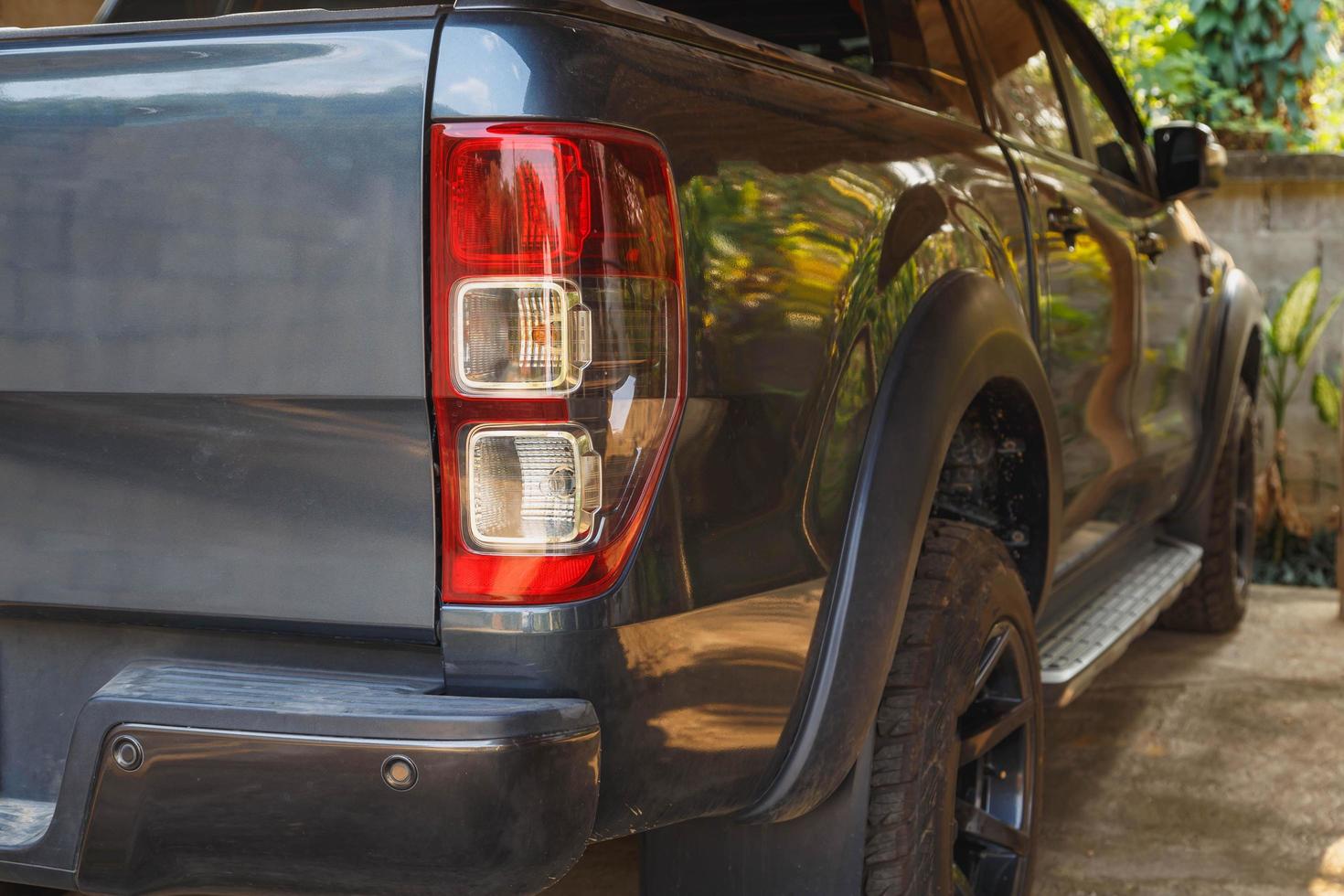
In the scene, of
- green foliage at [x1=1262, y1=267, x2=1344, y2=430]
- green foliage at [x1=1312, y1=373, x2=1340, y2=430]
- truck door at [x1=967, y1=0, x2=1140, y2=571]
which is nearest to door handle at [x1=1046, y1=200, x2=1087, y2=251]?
truck door at [x1=967, y1=0, x2=1140, y2=571]

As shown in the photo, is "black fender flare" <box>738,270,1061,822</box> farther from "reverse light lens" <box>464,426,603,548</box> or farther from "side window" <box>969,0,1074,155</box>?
"side window" <box>969,0,1074,155</box>

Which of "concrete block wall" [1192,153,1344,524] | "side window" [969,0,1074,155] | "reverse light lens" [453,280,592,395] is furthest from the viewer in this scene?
"concrete block wall" [1192,153,1344,524]

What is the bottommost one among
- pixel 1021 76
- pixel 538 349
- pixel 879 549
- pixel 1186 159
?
pixel 879 549

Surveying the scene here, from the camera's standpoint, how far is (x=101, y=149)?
4.75ft

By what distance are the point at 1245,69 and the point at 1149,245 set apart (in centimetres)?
412

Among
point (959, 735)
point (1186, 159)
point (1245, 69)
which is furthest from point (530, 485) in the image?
point (1245, 69)

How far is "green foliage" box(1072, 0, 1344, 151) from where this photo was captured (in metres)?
6.82

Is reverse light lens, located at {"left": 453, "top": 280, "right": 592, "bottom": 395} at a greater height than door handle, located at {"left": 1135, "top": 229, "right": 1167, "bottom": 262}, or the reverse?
door handle, located at {"left": 1135, "top": 229, "right": 1167, "bottom": 262}

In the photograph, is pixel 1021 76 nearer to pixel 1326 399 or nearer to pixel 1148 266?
pixel 1148 266

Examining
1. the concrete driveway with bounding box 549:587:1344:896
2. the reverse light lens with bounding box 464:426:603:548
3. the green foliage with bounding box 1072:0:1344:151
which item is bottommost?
the concrete driveway with bounding box 549:587:1344:896

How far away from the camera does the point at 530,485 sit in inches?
54.4

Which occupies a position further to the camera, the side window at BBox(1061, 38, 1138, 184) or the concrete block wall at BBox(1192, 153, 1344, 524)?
the concrete block wall at BBox(1192, 153, 1344, 524)

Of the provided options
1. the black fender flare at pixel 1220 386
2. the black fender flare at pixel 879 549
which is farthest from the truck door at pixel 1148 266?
the black fender flare at pixel 879 549

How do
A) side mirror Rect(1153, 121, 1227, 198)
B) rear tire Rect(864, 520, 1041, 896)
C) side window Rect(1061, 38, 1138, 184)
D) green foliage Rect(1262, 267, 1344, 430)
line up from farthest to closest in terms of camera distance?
1. green foliage Rect(1262, 267, 1344, 430)
2. side mirror Rect(1153, 121, 1227, 198)
3. side window Rect(1061, 38, 1138, 184)
4. rear tire Rect(864, 520, 1041, 896)
